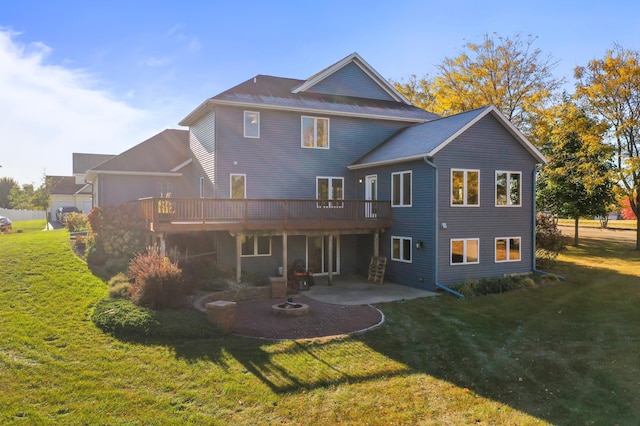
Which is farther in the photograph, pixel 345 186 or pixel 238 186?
pixel 345 186

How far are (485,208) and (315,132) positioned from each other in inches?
327

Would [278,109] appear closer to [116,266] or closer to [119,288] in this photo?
[116,266]

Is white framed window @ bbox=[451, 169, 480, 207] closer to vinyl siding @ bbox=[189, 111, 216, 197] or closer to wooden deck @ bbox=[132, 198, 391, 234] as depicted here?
wooden deck @ bbox=[132, 198, 391, 234]

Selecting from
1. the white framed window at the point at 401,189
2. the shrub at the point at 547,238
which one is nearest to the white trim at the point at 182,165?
the white framed window at the point at 401,189

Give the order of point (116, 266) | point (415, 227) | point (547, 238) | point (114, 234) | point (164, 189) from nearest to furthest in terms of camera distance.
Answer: point (116, 266)
point (114, 234)
point (415, 227)
point (547, 238)
point (164, 189)

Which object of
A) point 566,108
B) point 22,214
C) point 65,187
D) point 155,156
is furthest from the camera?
point 65,187

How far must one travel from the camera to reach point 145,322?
10.4m

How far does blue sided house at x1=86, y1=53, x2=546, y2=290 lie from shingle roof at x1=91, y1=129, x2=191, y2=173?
19 centimetres

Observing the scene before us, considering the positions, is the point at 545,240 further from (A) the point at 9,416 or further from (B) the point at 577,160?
(A) the point at 9,416

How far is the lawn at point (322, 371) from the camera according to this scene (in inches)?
283

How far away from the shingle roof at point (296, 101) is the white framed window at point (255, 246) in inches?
226

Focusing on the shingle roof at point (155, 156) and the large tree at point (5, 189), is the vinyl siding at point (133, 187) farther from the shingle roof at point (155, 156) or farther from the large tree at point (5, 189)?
the large tree at point (5, 189)

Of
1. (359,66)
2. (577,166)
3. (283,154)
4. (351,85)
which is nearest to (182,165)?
(283,154)

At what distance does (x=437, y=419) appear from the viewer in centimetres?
716
